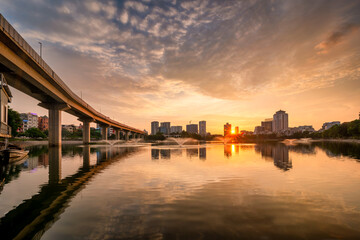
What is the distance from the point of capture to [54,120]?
6856cm

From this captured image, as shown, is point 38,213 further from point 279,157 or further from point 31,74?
point 31,74

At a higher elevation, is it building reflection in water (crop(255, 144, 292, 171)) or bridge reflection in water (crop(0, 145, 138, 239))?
bridge reflection in water (crop(0, 145, 138, 239))

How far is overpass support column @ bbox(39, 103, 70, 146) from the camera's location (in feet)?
221

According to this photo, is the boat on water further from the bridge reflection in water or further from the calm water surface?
the bridge reflection in water

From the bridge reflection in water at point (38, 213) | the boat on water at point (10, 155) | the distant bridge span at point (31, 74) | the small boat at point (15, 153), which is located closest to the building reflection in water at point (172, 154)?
the bridge reflection in water at point (38, 213)

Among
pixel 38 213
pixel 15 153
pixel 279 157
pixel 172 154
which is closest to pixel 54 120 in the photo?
pixel 15 153

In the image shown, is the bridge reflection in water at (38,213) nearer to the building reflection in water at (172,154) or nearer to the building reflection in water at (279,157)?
the building reflection in water at (172,154)

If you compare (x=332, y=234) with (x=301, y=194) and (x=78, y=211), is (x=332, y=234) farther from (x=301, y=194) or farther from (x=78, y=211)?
(x=78, y=211)

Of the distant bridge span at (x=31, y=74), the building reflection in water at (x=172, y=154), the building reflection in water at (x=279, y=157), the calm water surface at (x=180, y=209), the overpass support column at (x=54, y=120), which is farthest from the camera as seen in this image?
the overpass support column at (x=54, y=120)

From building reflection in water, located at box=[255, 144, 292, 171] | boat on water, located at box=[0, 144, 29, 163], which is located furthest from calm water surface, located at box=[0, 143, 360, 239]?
boat on water, located at box=[0, 144, 29, 163]

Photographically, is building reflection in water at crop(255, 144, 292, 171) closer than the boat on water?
Yes

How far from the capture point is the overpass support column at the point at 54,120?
67.4 m

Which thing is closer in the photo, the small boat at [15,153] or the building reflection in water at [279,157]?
the building reflection in water at [279,157]

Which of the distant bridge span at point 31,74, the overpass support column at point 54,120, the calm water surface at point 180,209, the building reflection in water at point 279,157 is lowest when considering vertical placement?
the building reflection in water at point 279,157
